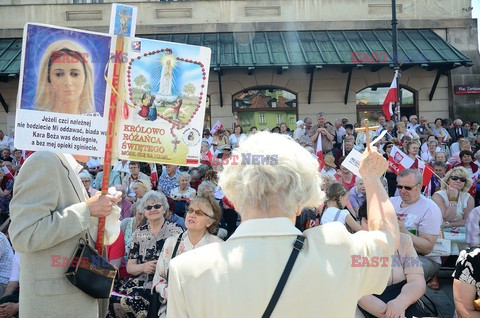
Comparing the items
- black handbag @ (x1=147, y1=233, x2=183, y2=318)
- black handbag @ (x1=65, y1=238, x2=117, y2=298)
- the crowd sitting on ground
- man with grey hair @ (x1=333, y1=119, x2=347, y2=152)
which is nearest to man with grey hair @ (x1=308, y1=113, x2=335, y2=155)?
man with grey hair @ (x1=333, y1=119, x2=347, y2=152)

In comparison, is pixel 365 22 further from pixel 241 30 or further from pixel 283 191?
pixel 283 191

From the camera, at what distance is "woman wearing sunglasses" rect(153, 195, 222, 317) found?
414 centimetres

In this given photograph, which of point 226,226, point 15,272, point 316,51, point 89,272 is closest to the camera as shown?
point 89,272

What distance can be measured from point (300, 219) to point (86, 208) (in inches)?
122

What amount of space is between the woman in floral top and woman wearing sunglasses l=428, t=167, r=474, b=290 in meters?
3.92

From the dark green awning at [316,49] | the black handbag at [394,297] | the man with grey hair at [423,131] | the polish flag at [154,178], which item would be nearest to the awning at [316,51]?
the dark green awning at [316,49]

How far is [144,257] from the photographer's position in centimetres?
456

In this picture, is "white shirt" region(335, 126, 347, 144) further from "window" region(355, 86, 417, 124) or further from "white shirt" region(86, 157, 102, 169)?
"white shirt" region(86, 157, 102, 169)

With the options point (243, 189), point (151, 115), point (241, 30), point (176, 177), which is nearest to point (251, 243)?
point (243, 189)

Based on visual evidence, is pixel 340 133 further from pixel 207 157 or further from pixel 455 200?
pixel 455 200

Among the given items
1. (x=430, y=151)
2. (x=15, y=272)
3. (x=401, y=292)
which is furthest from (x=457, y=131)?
(x=15, y=272)

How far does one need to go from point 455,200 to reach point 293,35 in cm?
1051

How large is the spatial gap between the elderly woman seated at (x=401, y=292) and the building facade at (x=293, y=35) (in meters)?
12.3

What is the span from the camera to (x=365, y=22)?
1588 cm
